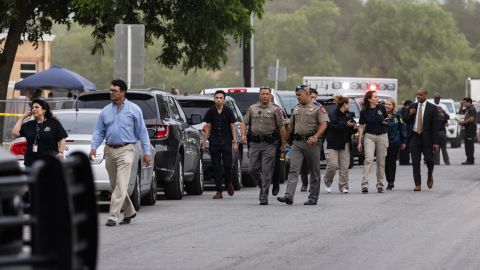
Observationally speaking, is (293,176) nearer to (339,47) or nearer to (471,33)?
(339,47)

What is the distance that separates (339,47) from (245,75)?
94924 millimetres

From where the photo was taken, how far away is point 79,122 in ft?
60.5

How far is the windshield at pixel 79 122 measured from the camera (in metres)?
18.2

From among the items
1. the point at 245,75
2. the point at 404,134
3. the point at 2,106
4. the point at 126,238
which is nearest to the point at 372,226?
the point at 126,238

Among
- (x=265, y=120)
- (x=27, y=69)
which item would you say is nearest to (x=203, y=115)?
(x=265, y=120)

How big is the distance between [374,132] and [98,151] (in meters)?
7.12

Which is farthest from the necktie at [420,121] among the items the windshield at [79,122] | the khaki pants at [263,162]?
the windshield at [79,122]

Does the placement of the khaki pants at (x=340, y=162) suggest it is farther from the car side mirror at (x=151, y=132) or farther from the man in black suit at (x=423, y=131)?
the car side mirror at (x=151, y=132)

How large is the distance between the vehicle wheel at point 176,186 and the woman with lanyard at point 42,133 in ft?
15.1

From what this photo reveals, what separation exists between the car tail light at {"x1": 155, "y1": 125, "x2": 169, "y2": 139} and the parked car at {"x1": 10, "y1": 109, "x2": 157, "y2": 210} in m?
1.14

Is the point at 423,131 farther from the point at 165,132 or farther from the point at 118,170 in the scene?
the point at 118,170

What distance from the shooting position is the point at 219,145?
22.1 metres

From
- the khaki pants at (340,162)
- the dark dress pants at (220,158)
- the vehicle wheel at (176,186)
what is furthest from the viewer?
the khaki pants at (340,162)

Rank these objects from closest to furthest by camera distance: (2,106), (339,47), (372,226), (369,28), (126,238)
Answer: (126,238)
(372,226)
(2,106)
(369,28)
(339,47)
